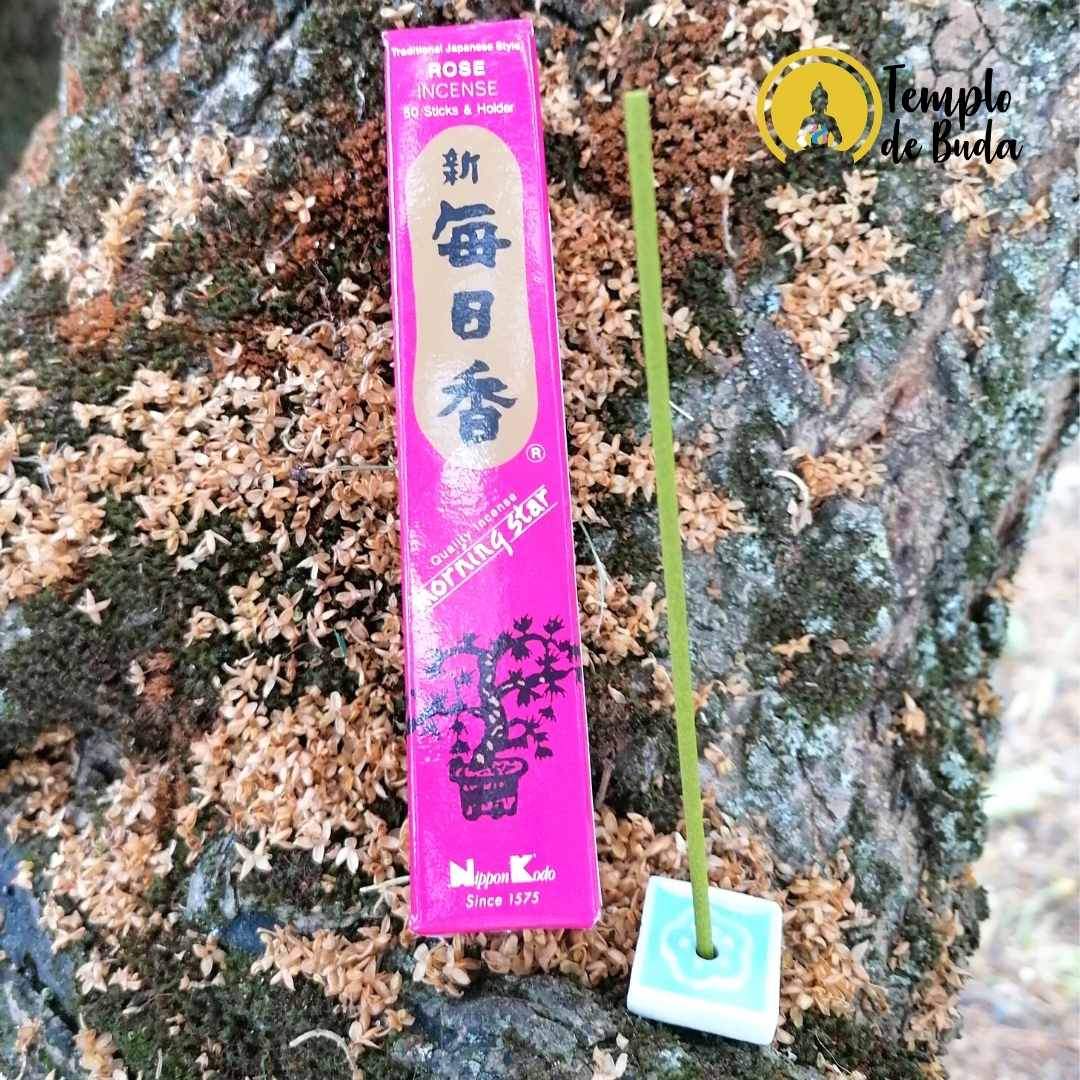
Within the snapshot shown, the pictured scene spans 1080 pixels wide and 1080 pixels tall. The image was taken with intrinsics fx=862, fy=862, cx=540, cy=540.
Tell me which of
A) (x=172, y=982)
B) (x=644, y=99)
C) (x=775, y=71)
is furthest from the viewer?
(x=775, y=71)

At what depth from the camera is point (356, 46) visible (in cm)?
146

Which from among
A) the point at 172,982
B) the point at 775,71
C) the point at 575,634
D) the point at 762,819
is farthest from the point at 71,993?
the point at 775,71

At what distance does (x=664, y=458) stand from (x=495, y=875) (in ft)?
2.28

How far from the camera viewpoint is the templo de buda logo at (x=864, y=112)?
1.45 meters

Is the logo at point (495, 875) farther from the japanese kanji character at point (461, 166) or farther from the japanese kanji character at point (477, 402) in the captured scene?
the japanese kanji character at point (461, 166)

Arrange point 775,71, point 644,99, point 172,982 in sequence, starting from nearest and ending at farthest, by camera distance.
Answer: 1. point 644,99
2. point 172,982
3. point 775,71

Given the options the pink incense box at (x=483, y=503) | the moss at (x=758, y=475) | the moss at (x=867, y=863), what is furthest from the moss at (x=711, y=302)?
the moss at (x=867, y=863)

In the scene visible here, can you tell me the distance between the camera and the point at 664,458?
3.34ft

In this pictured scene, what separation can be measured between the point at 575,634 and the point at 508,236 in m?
0.65

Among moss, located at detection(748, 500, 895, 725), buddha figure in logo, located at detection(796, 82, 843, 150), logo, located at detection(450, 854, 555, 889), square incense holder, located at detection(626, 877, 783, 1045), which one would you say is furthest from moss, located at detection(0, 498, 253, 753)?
buddha figure in logo, located at detection(796, 82, 843, 150)

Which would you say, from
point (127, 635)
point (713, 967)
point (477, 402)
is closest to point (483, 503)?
point (477, 402)

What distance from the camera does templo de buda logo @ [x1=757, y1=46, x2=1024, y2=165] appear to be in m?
1.45

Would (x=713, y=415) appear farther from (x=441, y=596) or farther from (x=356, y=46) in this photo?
(x=356, y=46)

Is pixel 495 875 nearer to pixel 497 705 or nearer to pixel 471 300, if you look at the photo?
pixel 497 705
